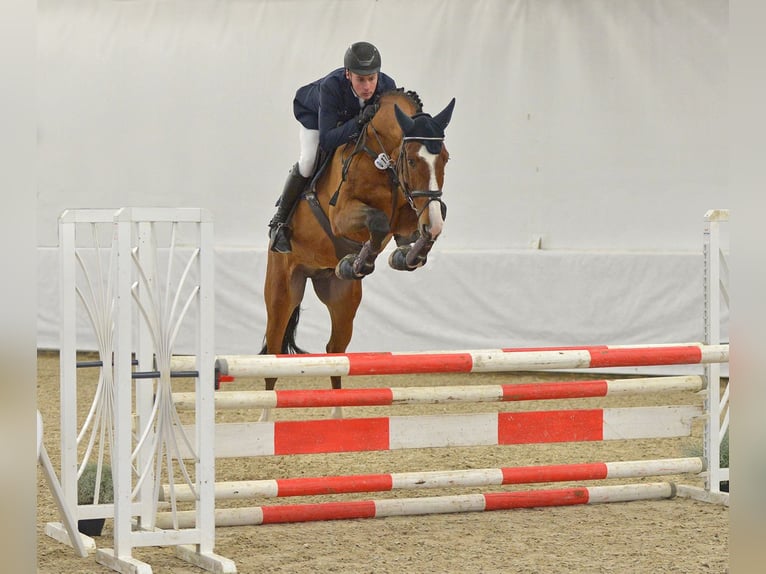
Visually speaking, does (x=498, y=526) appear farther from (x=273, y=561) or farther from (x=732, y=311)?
(x=732, y=311)

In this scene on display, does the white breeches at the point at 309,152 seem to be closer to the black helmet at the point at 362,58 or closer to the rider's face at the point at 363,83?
the rider's face at the point at 363,83

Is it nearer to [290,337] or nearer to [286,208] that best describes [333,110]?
[286,208]

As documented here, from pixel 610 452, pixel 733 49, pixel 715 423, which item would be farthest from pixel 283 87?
pixel 733 49

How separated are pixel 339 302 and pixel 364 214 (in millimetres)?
889

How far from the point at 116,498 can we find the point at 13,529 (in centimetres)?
196

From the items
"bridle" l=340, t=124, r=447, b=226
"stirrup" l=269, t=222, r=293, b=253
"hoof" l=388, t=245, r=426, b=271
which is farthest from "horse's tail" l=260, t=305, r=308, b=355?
"hoof" l=388, t=245, r=426, b=271

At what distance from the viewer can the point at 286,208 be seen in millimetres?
4023

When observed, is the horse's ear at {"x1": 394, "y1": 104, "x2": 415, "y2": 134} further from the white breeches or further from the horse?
the white breeches

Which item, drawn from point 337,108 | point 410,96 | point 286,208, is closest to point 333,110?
point 337,108

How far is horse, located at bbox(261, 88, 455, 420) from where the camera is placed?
324 cm

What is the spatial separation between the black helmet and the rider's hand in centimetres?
16

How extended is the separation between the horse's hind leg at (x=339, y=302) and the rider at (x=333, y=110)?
32cm

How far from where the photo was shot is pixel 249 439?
2.83 m

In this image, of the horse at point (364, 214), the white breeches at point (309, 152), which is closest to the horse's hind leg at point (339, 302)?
the horse at point (364, 214)
